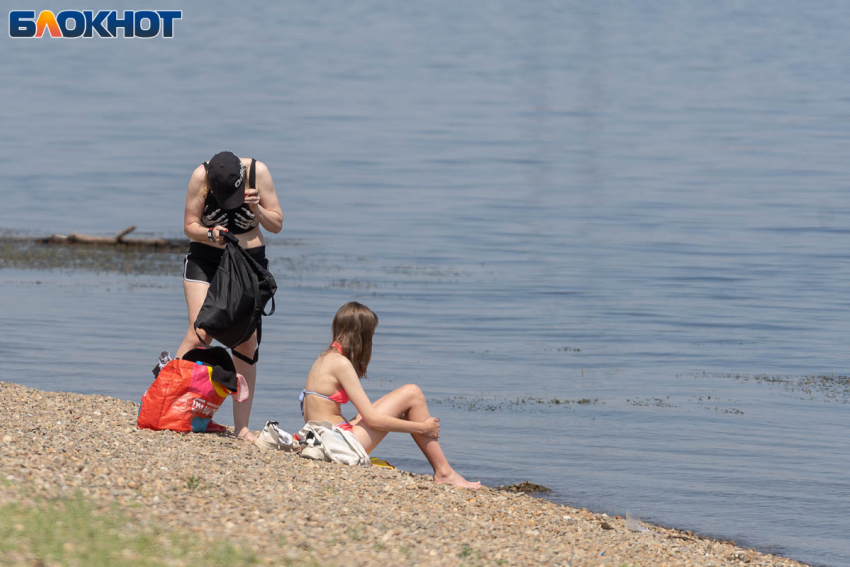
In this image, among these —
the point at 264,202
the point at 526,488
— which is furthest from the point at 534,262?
the point at 264,202

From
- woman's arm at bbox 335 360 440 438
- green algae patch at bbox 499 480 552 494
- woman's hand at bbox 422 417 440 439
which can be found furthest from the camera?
green algae patch at bbox 499 480 552 494

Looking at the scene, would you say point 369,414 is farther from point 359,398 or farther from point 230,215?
point 230,215

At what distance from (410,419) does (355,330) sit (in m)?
0.66

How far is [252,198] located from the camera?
6887 mm

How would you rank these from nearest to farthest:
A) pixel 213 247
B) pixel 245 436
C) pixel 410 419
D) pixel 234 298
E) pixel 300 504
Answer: pixel 300 504 → pixel 234 298 → pixel 213 247 → pixel 410 419 → pixel 245 436

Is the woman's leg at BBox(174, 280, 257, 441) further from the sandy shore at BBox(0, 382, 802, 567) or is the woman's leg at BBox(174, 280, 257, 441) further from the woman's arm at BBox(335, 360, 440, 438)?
the woman's arm at BBox(335, 360, 440, 438)

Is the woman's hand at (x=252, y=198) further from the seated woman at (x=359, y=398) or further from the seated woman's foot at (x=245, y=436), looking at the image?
the seated woman's foot at (x=245, y=436)

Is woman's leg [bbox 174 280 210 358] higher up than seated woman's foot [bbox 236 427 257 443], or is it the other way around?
woman's leg [bbox 174 280 210 358]

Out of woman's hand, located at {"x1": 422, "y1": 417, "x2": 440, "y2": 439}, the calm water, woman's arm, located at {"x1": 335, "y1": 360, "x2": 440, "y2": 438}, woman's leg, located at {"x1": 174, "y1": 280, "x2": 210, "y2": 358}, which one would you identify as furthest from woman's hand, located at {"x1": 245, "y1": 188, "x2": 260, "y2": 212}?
the calm water

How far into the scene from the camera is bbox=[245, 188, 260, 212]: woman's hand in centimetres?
688

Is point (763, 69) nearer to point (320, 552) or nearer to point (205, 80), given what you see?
point (205, 80)

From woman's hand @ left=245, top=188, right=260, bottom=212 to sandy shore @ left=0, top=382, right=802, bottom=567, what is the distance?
1.43 meters

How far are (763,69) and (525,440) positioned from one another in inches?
2165

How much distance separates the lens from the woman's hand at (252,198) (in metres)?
6.88
